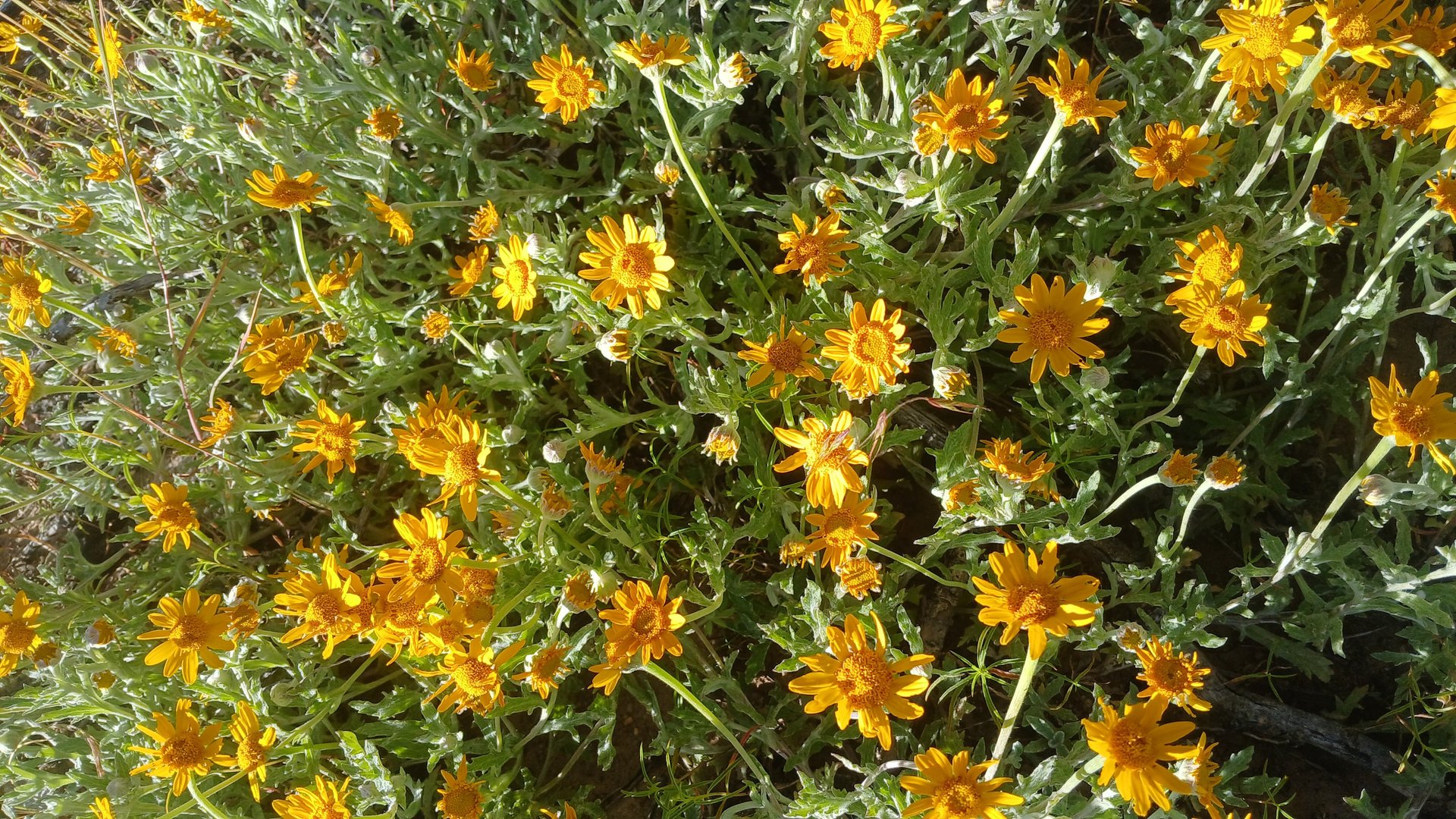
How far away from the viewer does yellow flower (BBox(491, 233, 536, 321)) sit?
259 cm

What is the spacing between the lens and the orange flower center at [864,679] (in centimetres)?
209

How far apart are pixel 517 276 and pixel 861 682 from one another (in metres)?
1.60

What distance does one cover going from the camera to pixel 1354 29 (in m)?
2.04

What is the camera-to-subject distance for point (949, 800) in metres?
2.00

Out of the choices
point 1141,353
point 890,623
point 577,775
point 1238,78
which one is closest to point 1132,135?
point 1238,78

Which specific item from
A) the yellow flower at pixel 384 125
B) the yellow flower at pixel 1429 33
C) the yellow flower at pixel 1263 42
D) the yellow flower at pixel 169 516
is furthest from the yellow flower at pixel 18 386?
the yellow flower at pixel 1429 33

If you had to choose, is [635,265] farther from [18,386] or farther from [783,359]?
[18,386]

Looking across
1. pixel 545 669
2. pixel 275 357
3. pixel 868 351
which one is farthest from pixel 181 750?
pixel 868 351

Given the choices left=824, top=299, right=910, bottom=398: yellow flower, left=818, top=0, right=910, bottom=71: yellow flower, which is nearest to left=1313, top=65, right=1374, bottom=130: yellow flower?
left=818, top=0, right=910, bottom=71: yellow flower

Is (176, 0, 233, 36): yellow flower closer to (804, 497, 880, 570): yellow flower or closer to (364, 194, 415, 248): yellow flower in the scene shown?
(364, 194, 415, 248): yellow flower

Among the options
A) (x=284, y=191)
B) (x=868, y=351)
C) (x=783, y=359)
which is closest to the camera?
(x=868, y=351)

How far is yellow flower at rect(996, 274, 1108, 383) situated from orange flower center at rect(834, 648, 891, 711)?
86cm

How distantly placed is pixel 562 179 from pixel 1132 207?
2.12 metres

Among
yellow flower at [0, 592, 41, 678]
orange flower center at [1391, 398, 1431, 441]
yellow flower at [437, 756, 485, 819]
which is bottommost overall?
yellow flower at [437, 756, 485, 819]
